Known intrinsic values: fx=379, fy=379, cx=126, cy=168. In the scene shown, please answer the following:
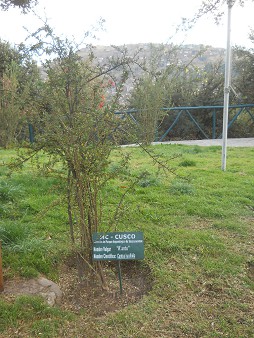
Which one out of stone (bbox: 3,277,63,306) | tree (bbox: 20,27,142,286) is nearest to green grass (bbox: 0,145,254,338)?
stone (bbox: 3,277,63,306)

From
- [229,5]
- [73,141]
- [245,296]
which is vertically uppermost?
[229,5]

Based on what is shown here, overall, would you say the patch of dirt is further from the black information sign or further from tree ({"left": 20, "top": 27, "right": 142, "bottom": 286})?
tree ({"left": 20, "top": 27, "right": 142, "bottom": 286})

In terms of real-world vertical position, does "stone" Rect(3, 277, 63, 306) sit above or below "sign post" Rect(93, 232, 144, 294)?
below

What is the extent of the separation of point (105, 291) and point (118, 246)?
0.33 m

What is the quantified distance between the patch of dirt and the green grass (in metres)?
0.08

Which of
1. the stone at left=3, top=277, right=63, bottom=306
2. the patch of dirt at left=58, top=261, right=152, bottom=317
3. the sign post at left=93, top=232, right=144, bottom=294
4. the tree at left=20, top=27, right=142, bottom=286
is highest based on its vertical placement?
the tree at left=20, top=27, right=142, bottom=286

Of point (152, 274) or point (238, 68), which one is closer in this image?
point (152, 274)

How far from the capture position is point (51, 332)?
204cm

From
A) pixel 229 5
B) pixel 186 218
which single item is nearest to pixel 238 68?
pixel 229 5

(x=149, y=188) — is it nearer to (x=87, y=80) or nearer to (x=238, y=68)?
(x=87, y=80)

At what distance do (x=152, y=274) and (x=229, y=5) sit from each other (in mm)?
3802

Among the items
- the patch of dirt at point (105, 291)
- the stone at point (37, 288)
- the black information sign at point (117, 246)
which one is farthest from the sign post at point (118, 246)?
the stone at point (37, 288)

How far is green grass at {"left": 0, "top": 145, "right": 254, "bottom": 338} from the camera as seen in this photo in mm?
2125

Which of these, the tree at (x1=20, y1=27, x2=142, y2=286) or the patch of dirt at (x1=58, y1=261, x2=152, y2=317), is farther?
the patch of dirt at (x1=58, y1=261, x2=152, y2=317)
